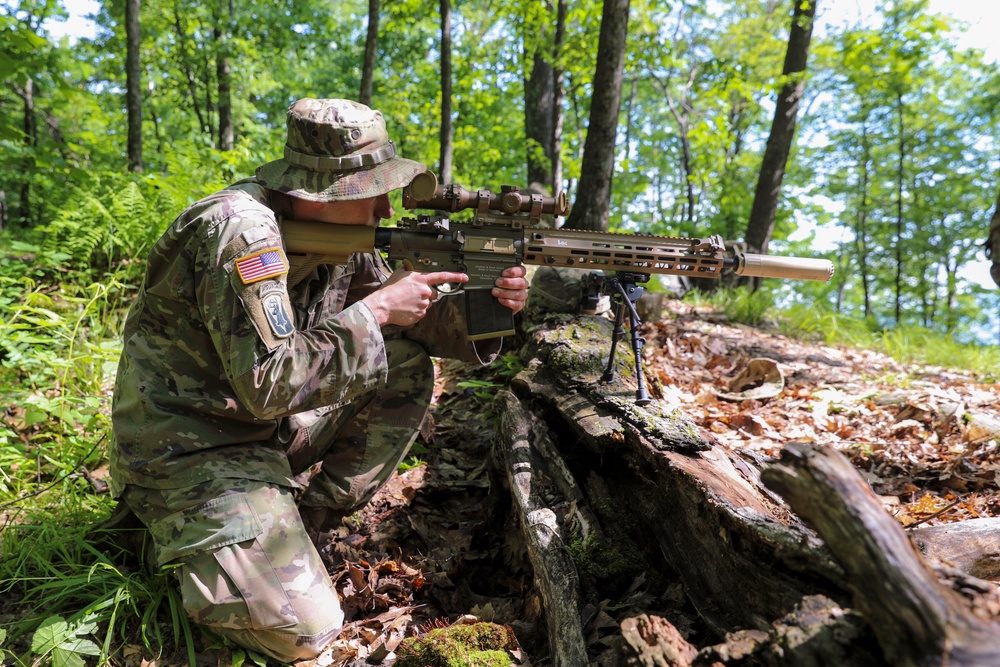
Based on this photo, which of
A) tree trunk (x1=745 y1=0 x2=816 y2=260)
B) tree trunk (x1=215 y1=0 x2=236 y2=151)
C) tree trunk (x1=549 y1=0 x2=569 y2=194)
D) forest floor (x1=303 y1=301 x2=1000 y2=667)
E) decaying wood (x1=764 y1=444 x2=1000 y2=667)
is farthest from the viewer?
tree trunk (x1=215 y1=0 x2=236 y2=151)

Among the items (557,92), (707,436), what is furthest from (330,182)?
(557,92)

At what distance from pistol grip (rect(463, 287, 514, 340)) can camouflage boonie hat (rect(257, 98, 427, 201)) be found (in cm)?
76

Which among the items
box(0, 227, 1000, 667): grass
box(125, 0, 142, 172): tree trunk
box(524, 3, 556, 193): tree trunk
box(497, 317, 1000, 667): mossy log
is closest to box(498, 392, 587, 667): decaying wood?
box(497, 317, 1000, 667): mossy log

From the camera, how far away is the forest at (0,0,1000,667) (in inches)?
147

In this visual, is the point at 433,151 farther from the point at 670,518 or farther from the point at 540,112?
the point at 670,518

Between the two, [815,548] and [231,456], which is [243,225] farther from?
[815,548]

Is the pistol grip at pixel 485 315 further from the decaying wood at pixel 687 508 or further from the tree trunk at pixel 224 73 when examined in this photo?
the tree trunk at pixel 224 73

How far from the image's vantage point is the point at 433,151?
1426cm

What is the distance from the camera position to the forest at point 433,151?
373 cm

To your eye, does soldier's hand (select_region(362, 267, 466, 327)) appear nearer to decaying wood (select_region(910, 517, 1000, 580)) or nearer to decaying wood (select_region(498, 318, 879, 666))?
decaying wood (select_region(498, 318, 879, 666))

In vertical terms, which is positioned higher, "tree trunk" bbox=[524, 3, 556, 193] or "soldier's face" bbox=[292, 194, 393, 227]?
"tree trunk" bbox=[524, 3, 556, 193]

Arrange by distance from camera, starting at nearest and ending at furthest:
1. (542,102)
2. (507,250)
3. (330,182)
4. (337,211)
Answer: (330,182) → (337,211) → (507,250) → (542,102)

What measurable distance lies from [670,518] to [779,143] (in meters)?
9.49

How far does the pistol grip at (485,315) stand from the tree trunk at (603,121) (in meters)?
3.64
